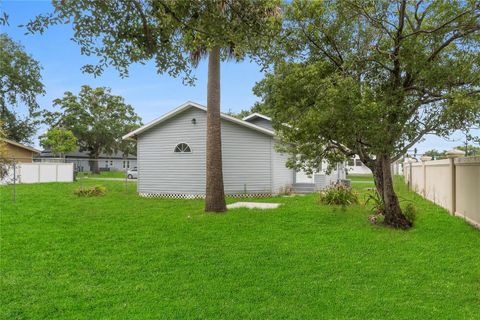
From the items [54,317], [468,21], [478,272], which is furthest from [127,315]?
[468,21]

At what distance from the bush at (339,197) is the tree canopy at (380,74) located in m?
3.81

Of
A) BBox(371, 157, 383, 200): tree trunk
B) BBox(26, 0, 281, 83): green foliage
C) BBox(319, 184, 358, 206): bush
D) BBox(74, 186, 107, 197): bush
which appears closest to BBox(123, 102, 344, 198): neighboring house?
BBox(74, 186, 107, 197): bush

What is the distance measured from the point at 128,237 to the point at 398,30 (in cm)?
687

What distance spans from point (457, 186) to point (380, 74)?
4.04 m

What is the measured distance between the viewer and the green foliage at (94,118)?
42188 mm

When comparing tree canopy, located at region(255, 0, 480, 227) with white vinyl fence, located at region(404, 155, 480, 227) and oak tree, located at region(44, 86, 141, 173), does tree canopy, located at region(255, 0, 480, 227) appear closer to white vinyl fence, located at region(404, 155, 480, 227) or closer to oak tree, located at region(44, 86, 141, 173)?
white vinyl fence, located at region(404, 155, 480, 227)

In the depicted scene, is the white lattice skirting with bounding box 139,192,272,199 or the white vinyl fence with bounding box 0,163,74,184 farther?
the white vinyl fence with bounding box 0,163,74,184

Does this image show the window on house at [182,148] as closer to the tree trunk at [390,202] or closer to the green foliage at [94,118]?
the tree trunk at [390,202]

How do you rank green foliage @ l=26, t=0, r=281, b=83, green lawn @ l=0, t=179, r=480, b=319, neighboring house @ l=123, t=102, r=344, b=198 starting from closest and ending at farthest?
green foliage @ l=26, t=0, r=281, b=83, green lawn @ l=0, t=179, r=480, b=319, neighboring house @ l=123, t=102, r=344, b=198

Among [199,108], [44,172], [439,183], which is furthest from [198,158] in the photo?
[44,172]

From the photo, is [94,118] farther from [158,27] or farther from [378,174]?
[158,27]

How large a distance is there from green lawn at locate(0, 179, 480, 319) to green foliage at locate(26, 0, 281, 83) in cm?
268

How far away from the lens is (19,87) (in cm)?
3681

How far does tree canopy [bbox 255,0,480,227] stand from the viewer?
6.79m
